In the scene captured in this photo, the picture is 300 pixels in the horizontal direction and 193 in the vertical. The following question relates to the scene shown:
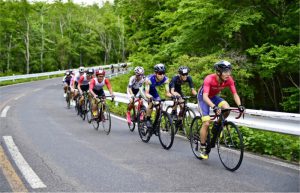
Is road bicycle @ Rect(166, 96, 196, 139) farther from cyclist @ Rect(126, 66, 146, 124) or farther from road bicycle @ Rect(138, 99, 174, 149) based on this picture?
cyclist @ Rect(126, 66, 146, 124)

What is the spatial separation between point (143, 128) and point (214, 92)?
2.90m

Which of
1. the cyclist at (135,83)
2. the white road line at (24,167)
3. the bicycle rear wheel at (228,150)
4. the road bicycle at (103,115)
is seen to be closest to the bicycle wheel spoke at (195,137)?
the bicycle rear wheel at (228,150)

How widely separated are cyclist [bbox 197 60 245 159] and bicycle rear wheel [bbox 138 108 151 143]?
91.5 inches

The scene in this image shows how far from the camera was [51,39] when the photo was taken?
3054 inches

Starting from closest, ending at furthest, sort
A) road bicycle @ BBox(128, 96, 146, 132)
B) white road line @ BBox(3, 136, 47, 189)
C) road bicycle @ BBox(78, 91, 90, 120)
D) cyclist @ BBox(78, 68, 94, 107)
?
1. white road line @ BBox(3, 136, 47, 189)
2. road bicycle @ BBox(128, 96, 146, 132)
3. cyclist @ BBox(78, 68, 94, 107)
4. road bicycle @ BBox(78, 91, 90, 120)

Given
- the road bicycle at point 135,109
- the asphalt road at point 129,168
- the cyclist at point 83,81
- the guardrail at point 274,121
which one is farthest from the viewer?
the cyclist at point 83,81

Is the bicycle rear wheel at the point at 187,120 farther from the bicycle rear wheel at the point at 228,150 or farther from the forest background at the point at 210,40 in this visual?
the forest background at the point at 210,40

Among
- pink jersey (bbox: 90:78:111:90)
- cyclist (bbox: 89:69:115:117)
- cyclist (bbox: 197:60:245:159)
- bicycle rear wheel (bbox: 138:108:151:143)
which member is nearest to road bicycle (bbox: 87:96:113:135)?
cyclist (bbox: 89:69:115:117)

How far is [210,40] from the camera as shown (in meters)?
18.7

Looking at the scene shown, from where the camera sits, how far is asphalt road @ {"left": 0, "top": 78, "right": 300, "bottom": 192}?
5598mm

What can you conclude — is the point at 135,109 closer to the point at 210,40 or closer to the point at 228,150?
the point at 228,150

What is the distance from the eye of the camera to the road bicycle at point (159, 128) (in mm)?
8406

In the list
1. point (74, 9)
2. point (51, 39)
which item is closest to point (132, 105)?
point (51, 39)

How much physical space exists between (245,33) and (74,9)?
8202 centimetres
